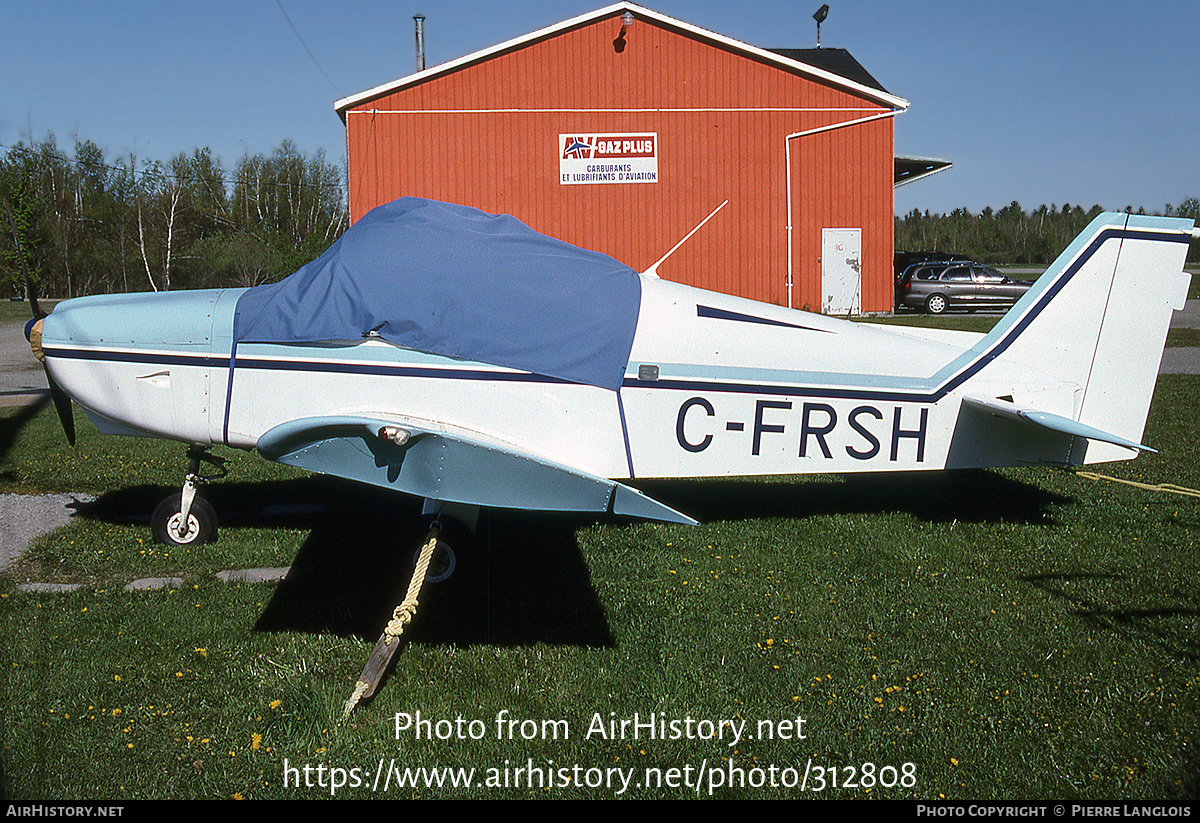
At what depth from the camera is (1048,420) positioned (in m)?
4.96

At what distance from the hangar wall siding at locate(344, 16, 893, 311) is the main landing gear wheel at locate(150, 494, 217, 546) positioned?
14.5 m

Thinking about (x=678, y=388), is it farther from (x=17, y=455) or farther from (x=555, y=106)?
(x=555, y=106)

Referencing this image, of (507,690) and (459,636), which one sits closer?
(507,690)

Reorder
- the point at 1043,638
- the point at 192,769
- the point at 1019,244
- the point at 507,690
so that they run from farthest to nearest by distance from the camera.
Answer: the point at 1019,244 → the point at 1043,638 → the point at 507,690 → the point at 192,769

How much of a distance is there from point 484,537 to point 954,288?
23828mm

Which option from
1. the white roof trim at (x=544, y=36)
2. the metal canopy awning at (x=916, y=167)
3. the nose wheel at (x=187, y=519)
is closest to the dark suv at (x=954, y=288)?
the metal canopy awning at (x=916, y=167)

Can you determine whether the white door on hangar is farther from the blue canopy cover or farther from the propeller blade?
the propeller blade

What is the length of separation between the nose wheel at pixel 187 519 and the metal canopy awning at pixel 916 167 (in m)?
21.6

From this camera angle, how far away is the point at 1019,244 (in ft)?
219

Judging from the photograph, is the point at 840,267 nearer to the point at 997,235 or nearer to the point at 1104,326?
the point at 1104,326

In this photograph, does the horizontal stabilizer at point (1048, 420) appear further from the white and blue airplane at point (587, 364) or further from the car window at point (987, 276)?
the car window at point (987, 276)
